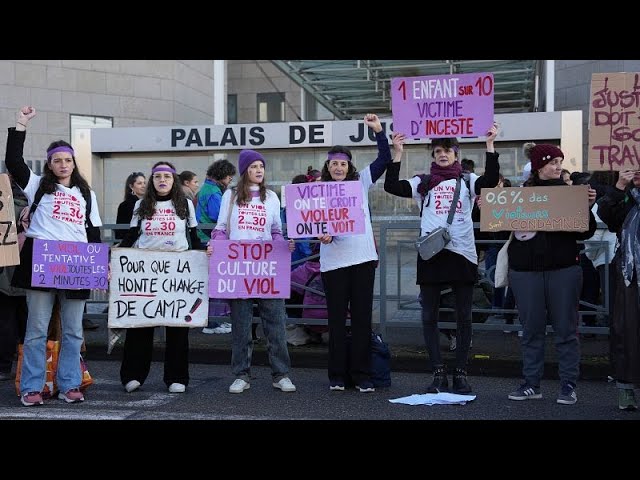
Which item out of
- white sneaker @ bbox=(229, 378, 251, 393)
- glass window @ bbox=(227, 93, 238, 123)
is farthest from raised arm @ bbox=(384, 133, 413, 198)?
glass window @ bbox=(227, 93, 238, 123)

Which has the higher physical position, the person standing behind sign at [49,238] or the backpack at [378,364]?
the person standing behind sign at [49,238]

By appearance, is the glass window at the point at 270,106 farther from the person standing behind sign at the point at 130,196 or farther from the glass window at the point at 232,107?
the person standing behind sign at the point at 130,196

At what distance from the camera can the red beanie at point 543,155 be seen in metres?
6.27

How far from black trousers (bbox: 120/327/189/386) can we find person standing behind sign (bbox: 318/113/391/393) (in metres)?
1.24

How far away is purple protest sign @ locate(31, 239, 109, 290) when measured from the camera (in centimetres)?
616

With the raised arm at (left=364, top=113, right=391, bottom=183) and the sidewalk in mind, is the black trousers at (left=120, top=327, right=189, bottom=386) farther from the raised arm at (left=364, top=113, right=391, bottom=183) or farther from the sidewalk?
the raised arm at (left=364, top=113, right=391, bottom=183)

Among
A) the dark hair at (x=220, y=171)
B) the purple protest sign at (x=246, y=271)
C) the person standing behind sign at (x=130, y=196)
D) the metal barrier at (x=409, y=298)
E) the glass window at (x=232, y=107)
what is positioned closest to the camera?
the purple protest sign at (x=246, y=271)

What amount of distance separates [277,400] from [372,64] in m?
10.9

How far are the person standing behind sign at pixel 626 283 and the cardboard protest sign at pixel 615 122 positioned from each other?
0.47ft

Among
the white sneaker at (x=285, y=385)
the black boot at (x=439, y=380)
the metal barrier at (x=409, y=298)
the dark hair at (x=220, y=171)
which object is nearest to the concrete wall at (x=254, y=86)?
the dark hair at (x=220, y=171)

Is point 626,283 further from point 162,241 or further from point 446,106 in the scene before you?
point 162,241

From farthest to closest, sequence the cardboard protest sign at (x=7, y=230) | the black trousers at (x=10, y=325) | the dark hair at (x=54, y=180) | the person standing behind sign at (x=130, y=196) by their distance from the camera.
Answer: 1. the person standing behind sign at (x=130, y=196)
2. the black trousers at (x=10, y=325)
3. the dark hair at (x=54, y=180)
4. the cardboard protest sign at (x=7, y=230)

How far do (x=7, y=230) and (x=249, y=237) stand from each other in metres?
1.90

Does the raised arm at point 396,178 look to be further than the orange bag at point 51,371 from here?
Yes
